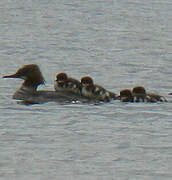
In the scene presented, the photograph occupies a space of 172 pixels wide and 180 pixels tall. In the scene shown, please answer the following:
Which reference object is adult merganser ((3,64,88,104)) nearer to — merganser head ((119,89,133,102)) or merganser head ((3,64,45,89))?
merganser head ((3,64,45,89))

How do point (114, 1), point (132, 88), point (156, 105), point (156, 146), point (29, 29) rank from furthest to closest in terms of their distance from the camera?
point (114, 1), point (29, 29), point (132, 88), point (156, 105), point (156, 146)

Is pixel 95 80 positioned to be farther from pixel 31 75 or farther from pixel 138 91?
pixel 138 91

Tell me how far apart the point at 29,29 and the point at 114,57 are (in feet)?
11.9

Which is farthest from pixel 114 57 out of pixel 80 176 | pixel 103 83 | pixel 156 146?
pixel 80 176

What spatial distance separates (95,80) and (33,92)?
5.58ft

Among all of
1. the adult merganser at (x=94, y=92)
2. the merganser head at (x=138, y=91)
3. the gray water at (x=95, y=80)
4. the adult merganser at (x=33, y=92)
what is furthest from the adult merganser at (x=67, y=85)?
the merganser head at (x=138, y=91)

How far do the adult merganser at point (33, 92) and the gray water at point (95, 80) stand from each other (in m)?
0.23

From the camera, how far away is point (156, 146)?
9.54 metres

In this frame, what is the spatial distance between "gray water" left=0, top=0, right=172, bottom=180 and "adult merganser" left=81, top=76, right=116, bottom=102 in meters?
0.18

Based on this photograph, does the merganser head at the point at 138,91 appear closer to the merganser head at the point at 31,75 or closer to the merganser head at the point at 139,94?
the merganser head at the point at 139,94

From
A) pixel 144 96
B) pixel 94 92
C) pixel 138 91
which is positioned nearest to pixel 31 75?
pixel 94 92

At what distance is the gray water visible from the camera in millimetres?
8859

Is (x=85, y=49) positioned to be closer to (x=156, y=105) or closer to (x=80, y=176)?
(x=156, y=105)

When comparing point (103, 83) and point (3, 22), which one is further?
point (3, 22)
